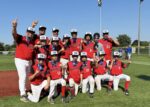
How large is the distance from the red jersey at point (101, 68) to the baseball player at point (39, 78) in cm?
207

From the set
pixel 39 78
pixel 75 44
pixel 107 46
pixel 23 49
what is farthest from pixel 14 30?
pixel 107 46

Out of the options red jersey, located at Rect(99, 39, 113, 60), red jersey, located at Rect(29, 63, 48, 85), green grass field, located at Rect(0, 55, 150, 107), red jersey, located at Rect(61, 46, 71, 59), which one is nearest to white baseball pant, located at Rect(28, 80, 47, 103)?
red jersey, located at Rect(29, 63, 48, 85)

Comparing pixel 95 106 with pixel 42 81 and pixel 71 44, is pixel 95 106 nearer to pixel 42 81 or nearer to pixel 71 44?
pixel 42 81

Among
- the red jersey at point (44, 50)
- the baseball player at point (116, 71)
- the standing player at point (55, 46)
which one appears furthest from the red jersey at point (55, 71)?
the baseball player at point (116, 71)

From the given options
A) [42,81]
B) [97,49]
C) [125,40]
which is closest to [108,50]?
[97,49]

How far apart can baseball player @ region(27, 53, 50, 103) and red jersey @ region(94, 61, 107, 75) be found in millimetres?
2072

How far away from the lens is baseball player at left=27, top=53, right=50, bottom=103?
9203 mm

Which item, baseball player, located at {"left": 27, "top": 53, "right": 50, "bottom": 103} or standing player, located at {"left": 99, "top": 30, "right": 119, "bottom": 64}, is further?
standing player, located at {"left": 99, "top": 30, "right": 119, "bottom": 64}

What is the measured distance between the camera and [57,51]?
998 cm

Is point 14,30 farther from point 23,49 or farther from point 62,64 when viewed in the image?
point 62,64

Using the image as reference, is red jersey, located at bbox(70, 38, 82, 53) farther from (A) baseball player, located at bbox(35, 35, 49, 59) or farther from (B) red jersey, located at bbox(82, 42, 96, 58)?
(A) baseball player, located at bbox(35, 35, 49, 59)

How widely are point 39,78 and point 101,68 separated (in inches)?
92.7

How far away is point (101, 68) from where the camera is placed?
1075cm

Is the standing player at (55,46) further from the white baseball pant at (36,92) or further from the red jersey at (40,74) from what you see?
the white baseball pant at (36,92)
